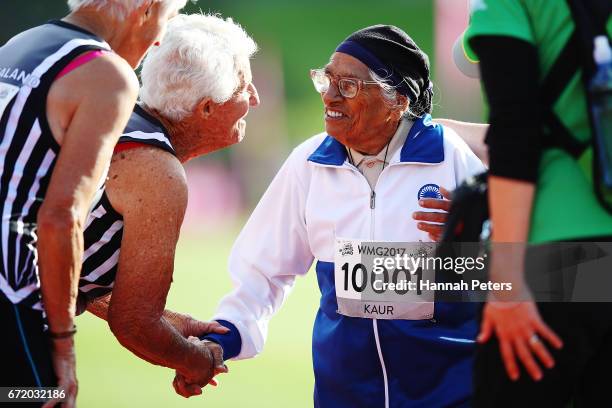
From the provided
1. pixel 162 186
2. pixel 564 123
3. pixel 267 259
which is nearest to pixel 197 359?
pixel 267 259

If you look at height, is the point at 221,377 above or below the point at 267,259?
below

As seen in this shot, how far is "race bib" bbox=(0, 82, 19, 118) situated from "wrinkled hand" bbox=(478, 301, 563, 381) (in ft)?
4.26

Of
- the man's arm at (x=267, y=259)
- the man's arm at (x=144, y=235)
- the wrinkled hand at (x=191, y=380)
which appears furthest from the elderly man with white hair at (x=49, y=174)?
the man's arm at (x=267, y=259)

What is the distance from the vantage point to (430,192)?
3.33m

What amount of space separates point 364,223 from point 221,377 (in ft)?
14.5

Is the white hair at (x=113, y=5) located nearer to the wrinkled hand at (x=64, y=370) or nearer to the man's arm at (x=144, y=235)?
the man's arm at (x=144, y=235)

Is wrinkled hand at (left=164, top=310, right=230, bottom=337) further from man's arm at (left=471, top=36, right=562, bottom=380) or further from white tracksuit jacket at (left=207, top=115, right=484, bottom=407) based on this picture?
man's arm at (left=471, top=36, right=562, bottom=380)

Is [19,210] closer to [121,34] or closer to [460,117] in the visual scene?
[121,34]

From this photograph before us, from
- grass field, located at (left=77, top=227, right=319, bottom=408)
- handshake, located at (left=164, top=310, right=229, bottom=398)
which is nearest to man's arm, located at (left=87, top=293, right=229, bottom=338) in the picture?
handshake, located at (left=164, top=310, right=229, bottom=398)

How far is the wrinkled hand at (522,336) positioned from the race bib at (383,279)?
1204 mm

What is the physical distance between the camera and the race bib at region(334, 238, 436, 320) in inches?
128

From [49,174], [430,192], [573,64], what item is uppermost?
[573,64]

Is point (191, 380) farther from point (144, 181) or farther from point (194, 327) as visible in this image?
point (144, 181)

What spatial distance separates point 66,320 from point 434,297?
1314 millimetres
